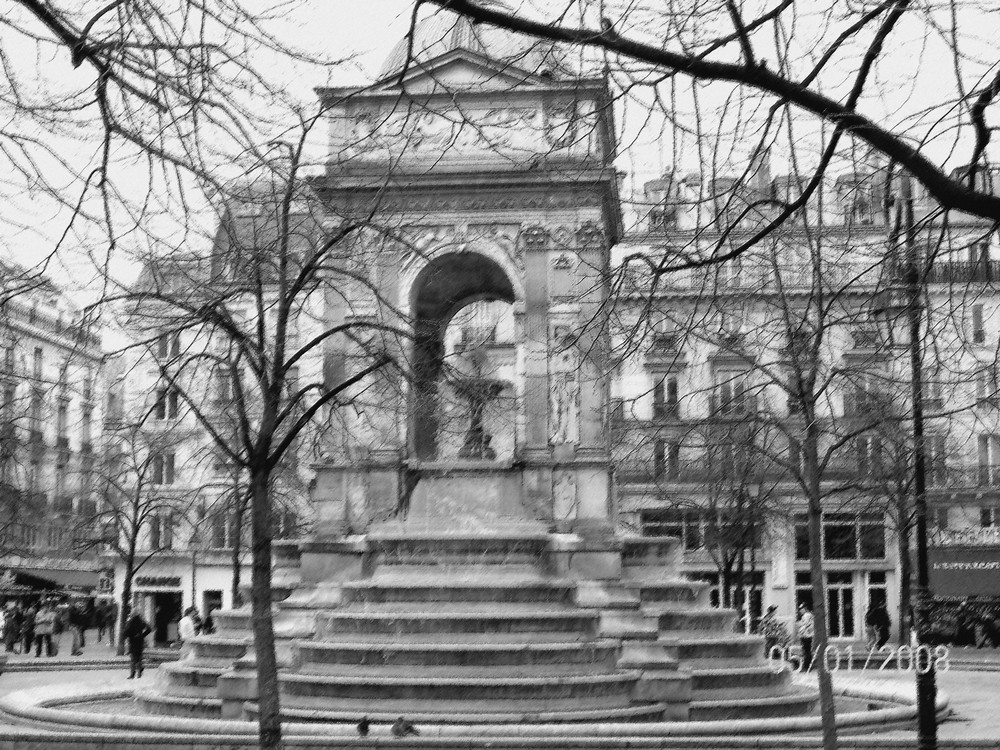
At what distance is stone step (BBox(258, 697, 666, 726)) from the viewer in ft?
57.0

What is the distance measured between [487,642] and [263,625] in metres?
6.36

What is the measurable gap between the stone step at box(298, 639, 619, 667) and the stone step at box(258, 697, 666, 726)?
848 mm

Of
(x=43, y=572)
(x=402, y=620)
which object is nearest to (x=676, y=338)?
(x=402, y=620)

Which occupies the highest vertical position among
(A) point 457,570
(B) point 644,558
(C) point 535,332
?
(C) point 535,332

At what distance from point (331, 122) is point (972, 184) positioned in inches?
676

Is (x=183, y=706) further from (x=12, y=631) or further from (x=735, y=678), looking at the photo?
(x=12, y=631)

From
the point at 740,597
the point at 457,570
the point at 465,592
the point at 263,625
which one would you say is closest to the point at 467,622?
the point at 465,592

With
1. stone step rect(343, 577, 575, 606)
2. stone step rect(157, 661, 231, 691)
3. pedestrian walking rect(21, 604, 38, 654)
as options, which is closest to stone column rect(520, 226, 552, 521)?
stone step rect(343, 577, 575, 606)

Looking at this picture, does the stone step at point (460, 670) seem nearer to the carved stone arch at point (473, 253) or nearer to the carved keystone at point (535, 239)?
the carved stone arch at point (473, 253)

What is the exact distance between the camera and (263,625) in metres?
13.8

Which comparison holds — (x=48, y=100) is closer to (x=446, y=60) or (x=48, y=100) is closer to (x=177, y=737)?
(x=177, y=737)

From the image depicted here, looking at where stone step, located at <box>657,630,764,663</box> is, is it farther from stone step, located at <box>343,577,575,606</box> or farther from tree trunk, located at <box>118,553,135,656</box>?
tree trunk, located at <box>118,553,135,656</box>

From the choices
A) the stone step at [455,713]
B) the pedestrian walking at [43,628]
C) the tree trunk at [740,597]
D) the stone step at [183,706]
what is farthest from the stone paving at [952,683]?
the tree trunk at [740,597]

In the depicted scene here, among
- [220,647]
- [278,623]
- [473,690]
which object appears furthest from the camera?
[278,623]
